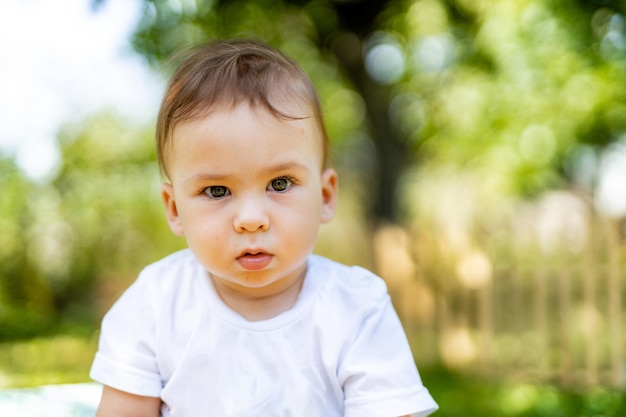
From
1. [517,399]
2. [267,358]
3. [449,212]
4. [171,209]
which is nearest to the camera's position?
[267,358]

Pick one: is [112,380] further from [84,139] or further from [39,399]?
[84,139]

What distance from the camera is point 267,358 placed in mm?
1854

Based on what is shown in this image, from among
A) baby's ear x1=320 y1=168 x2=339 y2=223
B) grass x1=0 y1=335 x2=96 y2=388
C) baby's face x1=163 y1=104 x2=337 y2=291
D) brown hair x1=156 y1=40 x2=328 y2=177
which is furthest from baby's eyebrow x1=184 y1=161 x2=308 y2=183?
grass x1=0 y1=335 x2=96 y2=388

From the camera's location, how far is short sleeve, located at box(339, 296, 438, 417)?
5.78 ft

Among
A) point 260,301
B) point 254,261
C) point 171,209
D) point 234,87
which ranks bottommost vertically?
point 260,301

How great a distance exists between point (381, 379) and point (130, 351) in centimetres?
66

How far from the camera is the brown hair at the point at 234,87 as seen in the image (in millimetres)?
1755

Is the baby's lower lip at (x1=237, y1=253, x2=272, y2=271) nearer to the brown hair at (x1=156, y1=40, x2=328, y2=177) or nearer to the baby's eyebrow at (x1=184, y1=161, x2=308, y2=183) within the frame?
the baby's eyebrow at (x1=184, y1=161, x2=308, y2=183)

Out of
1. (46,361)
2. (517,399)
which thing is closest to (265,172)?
(517,399)

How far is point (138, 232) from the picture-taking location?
11008mm

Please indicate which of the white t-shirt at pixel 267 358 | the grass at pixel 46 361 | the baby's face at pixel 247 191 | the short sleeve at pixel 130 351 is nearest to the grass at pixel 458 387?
the grass at pixel 46 361

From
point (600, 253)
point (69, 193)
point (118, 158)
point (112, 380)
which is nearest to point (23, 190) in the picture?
point (69, 193)

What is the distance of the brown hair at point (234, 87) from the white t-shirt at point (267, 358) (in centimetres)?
42

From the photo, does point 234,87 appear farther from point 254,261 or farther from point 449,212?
point 449,212
